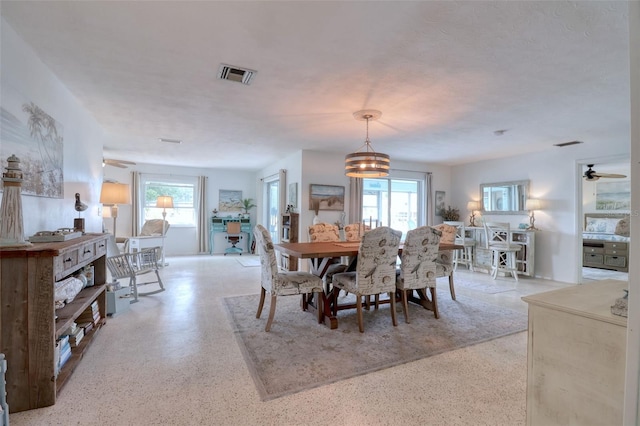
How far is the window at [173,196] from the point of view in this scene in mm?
7504

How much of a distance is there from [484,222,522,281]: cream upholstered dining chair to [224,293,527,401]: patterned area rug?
204 centimetres

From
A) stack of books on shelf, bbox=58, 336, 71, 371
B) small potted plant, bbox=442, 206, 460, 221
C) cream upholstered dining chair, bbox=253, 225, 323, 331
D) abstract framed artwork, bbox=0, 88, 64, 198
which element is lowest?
stack of books on shelf, bbox=58, 336, 71, 371

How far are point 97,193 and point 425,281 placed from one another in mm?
4090

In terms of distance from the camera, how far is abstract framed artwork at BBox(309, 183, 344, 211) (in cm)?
568

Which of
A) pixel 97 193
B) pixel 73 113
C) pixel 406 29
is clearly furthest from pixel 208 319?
pixel 406 29

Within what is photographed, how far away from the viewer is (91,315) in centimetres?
270

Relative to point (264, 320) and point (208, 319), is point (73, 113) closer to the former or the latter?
point (208, 319)

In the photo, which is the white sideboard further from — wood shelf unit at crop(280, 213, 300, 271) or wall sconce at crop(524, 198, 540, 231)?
wall sconce at crop(524, 198, 540, 231)

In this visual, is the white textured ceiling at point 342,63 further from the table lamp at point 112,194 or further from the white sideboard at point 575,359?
the white sideboard at point 575,359

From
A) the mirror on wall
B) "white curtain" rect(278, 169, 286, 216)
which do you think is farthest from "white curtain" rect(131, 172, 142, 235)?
the mirror on wall

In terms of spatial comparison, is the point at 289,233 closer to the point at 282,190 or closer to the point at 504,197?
the point at 282,190

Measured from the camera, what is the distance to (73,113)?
3012 millimetres

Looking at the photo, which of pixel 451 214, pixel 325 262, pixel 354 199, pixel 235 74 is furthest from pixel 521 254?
pixel 235 74

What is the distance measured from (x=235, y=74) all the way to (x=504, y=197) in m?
5.69
